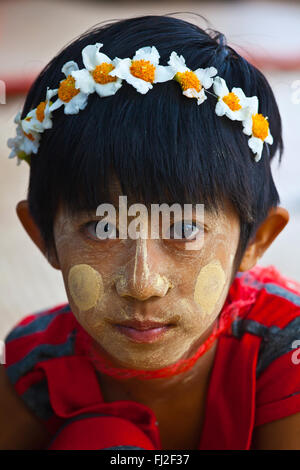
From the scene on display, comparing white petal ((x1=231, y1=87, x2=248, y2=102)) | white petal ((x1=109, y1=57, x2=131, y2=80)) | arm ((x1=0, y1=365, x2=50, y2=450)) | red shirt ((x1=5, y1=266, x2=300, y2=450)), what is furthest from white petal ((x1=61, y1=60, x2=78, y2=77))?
arm ((x1=0, y1=365, x2=50, y2=450))

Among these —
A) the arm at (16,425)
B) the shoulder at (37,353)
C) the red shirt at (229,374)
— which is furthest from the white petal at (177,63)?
the arm at (16,425)

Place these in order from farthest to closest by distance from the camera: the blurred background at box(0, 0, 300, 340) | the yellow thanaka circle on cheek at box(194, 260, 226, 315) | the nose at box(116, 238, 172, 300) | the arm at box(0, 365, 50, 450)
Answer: the blurred background at box(0, 0, 300, 340) → the arm at box(0, 365, 50, 450) → the yellow thanaka circle on cheek at box(194, 260, 226, 315) → the nose at box(116, 238, 172, 300)

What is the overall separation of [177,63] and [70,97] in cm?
23

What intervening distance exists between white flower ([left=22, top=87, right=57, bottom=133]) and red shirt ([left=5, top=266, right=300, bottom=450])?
56cm

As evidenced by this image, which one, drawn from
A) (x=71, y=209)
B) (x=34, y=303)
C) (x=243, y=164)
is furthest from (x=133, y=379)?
(x=34, y=303)

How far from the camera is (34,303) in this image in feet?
8.77

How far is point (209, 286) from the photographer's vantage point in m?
1.41

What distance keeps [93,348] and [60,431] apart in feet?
0.69

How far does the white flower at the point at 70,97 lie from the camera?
54.4 inches

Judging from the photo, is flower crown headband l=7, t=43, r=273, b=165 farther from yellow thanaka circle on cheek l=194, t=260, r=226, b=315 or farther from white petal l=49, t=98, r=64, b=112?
yellow thanaka circle on cheek l=194, t=260, r=226, b=315

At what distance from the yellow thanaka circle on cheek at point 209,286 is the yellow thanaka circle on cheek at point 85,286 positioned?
20 cm

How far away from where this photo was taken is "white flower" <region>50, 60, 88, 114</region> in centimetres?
138

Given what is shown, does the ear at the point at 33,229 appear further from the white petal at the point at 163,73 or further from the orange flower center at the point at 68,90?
the white petal at the point at 163,73

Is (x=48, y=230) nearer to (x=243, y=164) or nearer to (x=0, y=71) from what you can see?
(x=243, y=164)
